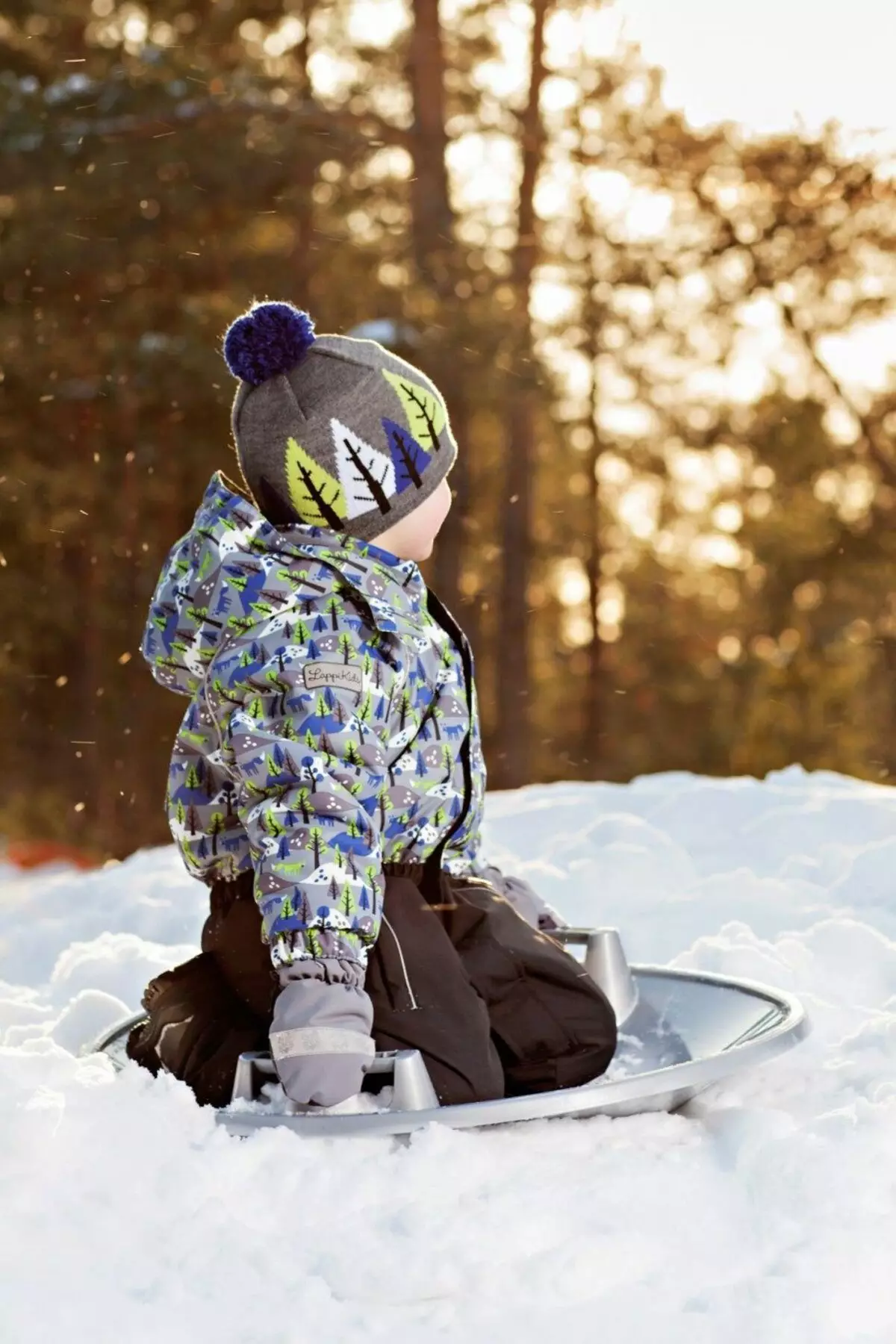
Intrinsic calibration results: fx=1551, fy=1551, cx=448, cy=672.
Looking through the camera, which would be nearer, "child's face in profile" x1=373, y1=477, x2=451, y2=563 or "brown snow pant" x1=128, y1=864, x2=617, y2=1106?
"brown snow pant" x1=128, y1=864, x2=617, y2=1106

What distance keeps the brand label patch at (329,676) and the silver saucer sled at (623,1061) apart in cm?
52

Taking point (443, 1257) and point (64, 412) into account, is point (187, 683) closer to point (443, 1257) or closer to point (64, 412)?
point (443, 1257)

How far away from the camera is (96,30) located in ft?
44.1

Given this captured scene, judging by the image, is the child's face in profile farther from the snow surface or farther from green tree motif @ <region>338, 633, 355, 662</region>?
the snow surface

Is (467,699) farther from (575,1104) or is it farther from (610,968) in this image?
(575,1104)

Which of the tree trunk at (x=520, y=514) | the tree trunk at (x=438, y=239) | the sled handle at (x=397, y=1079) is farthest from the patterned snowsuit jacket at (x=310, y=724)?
the tree trunk at (x=520, y=514)

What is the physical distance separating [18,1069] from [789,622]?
1737 cm

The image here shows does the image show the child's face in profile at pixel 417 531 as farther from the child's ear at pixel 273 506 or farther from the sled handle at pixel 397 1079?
the sled handle at pixel 397 1079

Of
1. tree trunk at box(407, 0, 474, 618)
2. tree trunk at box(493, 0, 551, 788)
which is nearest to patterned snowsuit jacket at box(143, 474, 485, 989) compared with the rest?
tree trunk at box(407, 0, 474, 618)

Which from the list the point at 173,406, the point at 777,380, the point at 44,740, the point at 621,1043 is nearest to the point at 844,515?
the point at 777,380

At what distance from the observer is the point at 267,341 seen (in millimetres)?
2461

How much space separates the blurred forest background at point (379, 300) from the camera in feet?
37.7

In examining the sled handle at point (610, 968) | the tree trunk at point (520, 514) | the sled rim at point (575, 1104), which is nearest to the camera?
the sled rim at point (575, 1104)

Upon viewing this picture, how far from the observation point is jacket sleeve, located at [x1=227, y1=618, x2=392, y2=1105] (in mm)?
2082
